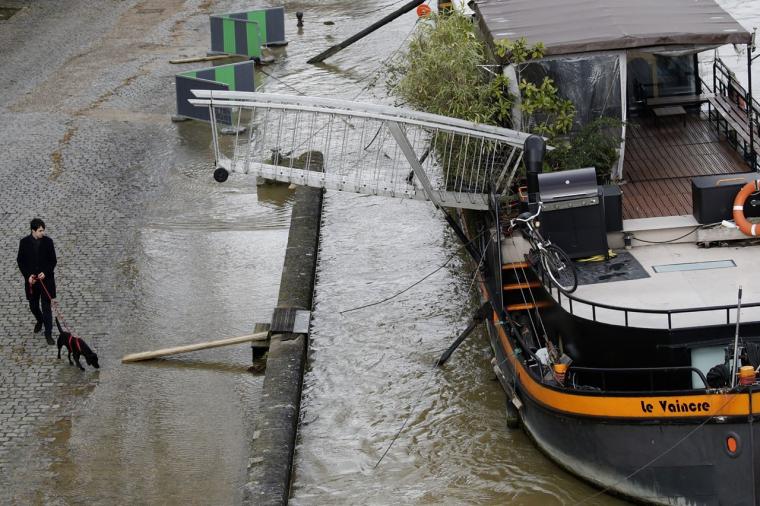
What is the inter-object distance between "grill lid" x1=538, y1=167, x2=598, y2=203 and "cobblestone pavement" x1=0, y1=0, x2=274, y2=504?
19.2 feet

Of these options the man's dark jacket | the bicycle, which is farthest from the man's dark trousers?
the bicycle

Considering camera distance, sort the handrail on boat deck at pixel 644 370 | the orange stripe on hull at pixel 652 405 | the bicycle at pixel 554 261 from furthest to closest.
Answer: the bicycle at pixel 554 261 < the handrail on boat deck at pixel 644 370 < the orange stripe on hull at pixel 652 405

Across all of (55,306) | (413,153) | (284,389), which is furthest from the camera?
(55,306)

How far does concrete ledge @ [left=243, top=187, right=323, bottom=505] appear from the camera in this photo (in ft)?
39.9

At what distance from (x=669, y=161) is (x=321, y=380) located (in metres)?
5.19

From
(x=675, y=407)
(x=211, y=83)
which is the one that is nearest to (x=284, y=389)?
(x=675, y=407)

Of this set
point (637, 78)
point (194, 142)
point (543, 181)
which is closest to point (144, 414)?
point (543, 181)

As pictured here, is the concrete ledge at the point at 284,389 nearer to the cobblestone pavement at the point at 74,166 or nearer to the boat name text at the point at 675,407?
the cobblestone pavement at the point at 74,166

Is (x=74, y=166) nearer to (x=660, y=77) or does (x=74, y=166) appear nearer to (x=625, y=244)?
(x=660, y=77)

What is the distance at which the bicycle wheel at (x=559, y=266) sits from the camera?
504 inches

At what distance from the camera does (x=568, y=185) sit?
13.4 metres

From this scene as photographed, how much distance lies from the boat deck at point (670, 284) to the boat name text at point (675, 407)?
824mm

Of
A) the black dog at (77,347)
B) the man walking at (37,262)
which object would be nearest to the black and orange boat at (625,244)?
the man walking at (37,262)

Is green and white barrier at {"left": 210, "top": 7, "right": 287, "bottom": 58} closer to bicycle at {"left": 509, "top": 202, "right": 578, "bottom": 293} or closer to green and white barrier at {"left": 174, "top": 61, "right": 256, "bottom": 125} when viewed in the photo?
green and white barrier at {"left": 174, "top": 61, "right": 256, "bottom": 125}
